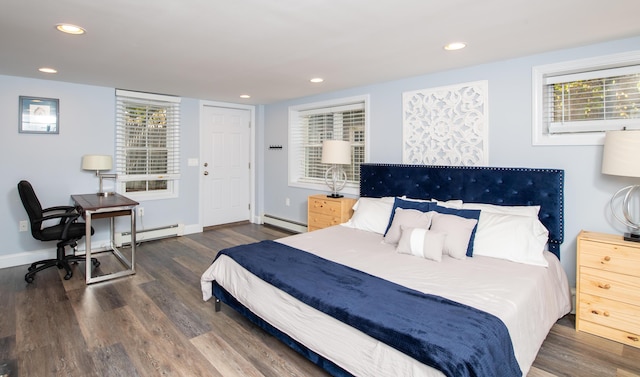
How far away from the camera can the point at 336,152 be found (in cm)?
427

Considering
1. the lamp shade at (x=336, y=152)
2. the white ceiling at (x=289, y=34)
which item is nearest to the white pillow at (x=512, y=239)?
the white ceiling at (x=289, y=34)

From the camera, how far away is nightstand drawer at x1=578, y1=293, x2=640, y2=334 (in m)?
2.25

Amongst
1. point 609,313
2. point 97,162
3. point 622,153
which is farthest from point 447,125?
point 97,162

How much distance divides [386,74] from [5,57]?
11.9 feet

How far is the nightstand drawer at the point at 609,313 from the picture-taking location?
2.25m

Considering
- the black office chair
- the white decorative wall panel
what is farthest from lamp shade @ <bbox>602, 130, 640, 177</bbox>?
the black office chair

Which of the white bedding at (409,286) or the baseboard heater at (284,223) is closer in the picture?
the white bedding at (409,286)

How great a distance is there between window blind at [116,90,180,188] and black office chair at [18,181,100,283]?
1143 mm

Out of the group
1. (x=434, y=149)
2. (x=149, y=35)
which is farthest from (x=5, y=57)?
(x=434, y=149)

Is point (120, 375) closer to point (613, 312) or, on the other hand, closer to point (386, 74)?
point (613, 312)

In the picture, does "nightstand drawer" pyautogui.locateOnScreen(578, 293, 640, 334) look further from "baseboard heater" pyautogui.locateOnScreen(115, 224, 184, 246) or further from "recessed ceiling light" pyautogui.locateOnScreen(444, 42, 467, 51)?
"baseboard heater" pyautogui.locateOnScreen(115, 224, 184, 246)

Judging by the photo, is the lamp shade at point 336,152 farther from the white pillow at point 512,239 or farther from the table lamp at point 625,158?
the table lamp at point 625,158

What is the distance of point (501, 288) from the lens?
201cm

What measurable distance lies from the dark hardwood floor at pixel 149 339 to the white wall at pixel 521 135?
0.88 metres
